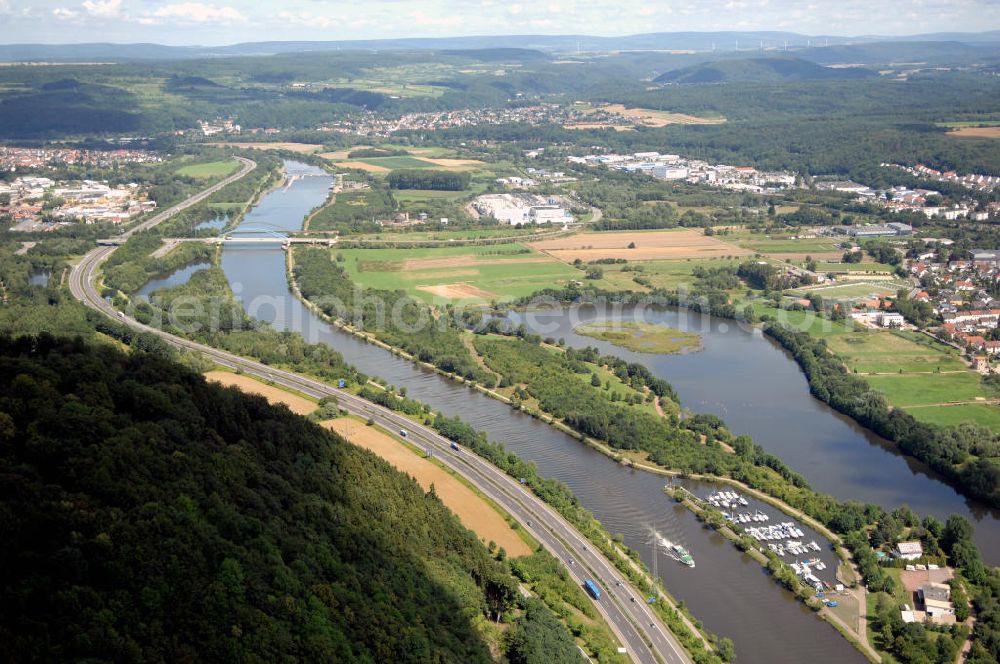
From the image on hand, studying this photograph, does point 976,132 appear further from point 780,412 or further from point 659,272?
point 780,412

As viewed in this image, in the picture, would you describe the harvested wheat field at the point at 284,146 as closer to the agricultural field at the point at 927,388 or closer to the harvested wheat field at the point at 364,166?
the harvested wheat field at the point at 364,166

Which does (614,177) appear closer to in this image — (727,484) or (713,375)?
(713,375)

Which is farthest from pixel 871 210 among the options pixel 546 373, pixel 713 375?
pixel 546 373

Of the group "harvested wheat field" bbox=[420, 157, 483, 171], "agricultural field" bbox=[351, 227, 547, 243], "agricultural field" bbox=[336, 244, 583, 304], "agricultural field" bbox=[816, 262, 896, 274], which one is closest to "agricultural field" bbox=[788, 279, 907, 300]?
"agricultural field" bbox=[816, 262, 896, 274]

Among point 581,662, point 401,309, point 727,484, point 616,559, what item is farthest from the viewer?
point 401,309

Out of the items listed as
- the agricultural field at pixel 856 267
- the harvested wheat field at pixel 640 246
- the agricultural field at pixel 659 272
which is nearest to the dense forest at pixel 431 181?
the harvested wheat field at pixel 640 246

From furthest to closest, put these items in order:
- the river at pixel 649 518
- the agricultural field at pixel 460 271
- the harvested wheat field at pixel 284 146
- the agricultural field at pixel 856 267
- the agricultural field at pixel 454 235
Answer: the harvested wheat field at pixel 284 146
the agricultural field at pixel 454 235
the agricultural field at pixel 856 267
the agricultural field at pixel 460 271
the river at pixel 649 518
